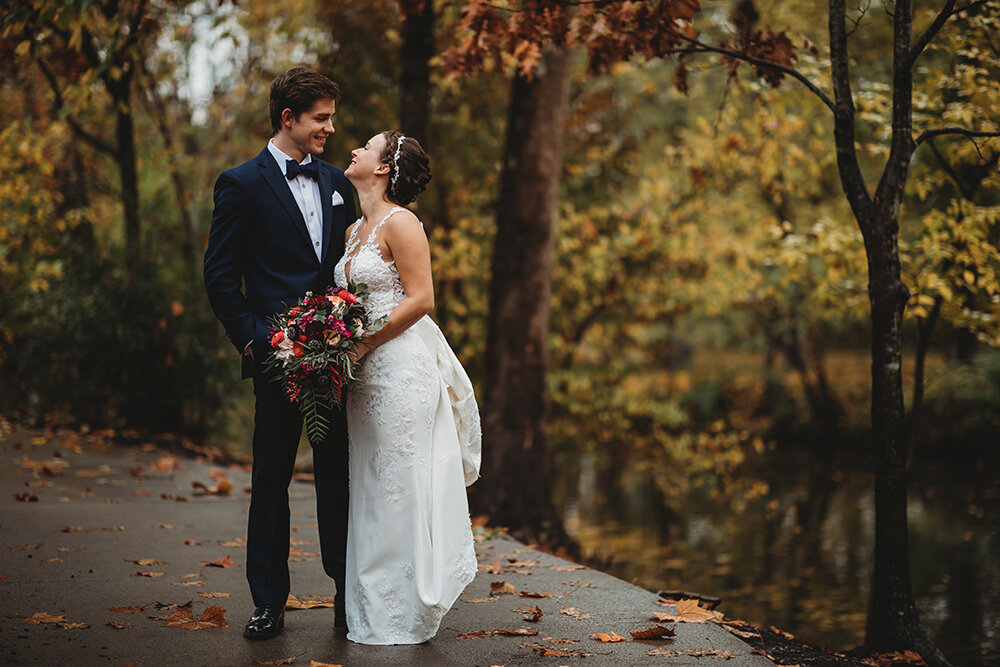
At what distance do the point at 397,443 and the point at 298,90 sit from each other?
167 centimetres

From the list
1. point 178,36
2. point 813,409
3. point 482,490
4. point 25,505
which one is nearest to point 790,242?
point 482,490

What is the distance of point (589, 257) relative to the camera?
1420 centimetres

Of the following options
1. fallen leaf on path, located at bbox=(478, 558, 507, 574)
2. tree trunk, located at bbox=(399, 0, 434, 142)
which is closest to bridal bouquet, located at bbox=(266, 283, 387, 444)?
fallen leaf on path, located at bbox=(478, 558, 507, 574)

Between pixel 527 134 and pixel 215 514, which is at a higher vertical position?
pixel 527 134

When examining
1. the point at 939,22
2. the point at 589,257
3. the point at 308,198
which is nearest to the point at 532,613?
the point at 308,198

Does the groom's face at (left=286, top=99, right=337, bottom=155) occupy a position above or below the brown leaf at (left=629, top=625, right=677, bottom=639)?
above

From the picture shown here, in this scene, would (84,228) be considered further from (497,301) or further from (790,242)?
(790,242)

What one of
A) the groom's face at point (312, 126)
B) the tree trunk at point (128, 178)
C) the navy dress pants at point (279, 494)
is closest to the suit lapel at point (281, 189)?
the groom's face at point (312, 126)

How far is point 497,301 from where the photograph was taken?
373 inches

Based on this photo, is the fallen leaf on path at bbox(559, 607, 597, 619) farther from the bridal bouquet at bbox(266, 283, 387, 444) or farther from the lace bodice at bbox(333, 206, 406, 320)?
the lace bodice at bbox(333, 206, 406, 320)

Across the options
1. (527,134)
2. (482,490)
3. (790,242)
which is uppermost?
(527,134)

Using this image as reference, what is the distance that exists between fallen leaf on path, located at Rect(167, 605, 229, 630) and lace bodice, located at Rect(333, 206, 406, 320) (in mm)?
1601

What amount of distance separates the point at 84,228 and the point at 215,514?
6.78m

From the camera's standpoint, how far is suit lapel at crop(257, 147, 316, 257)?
4309 millimetres
